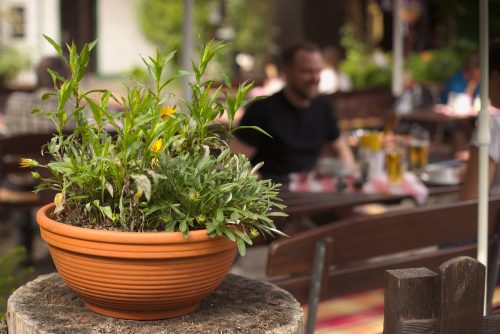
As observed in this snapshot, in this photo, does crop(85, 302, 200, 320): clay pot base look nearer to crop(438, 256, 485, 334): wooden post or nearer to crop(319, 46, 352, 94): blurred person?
crop(438, 256, 485, 334): wooden post

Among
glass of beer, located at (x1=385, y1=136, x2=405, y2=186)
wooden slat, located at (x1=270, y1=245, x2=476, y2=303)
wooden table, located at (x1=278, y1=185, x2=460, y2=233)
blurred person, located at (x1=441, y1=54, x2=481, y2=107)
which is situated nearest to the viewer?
wooden slat, located at (x1=270, y1=245, x2=476, y2=303)

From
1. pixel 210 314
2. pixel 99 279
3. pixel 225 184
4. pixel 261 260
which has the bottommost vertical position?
pixel 261 260

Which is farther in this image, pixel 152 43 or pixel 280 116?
pixel 152 43

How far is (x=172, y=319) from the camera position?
1.60 m

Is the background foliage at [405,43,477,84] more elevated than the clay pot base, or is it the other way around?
the background foliage at [405,43,477,84]

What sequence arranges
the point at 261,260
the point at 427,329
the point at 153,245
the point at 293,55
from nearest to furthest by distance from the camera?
the point at 427,329 → the point at 153,245 → the point at 261,260 → the point at 293,55

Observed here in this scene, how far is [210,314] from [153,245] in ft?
0.83

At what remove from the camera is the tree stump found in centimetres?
154

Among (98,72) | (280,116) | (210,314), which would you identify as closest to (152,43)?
(98,72)

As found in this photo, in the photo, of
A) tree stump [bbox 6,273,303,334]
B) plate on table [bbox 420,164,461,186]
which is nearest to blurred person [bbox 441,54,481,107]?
plate on table [bbox 420,164,461,186]

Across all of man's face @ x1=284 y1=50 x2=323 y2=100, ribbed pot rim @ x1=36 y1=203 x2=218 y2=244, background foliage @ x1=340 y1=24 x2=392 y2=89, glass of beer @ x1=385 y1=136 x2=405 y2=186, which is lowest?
glass of beer @ x1=385 y1=136 x2=405 y2=186

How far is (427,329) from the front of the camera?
4.46 feet

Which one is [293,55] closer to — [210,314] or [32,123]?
[32,123]

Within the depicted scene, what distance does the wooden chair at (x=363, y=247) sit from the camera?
2393 millimetres
